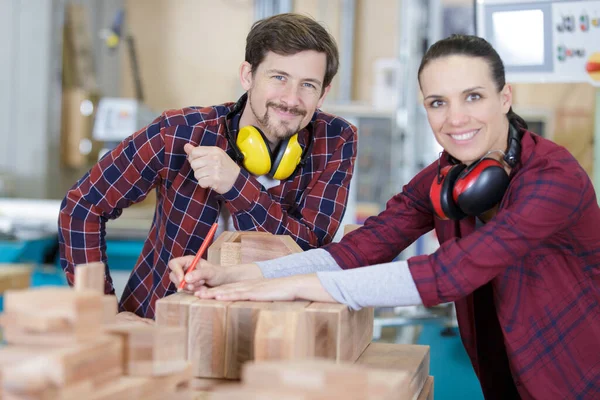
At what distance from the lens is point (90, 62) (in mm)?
6062

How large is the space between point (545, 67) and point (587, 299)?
1525 mm

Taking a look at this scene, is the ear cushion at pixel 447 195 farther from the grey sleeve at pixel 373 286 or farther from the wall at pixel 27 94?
the wall at pixel 27 94

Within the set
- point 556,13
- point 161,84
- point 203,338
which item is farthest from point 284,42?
point 161,84

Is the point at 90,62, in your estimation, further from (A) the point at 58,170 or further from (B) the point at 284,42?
(B) the point at 284,42

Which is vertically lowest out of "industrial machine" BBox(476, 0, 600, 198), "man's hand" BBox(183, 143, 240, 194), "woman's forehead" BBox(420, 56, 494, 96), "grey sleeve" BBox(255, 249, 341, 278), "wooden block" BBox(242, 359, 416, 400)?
"wooden block" BBox(242, 359, 416, 400)

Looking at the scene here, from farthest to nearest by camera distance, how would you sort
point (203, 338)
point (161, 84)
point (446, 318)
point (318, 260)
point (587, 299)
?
point (161, 84)
point (446, 318)
point (318, 260)
point (587, 299)
point (203, 338)

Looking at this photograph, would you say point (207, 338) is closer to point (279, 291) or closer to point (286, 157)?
point (279, 291)

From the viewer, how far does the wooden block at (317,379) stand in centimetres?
65

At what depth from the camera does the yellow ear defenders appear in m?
1.69

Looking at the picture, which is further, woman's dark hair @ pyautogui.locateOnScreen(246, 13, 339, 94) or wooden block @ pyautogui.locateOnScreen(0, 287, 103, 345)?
woman's dark hair @ pyautogui.locateOnScreen(246, 13, 339, 94)

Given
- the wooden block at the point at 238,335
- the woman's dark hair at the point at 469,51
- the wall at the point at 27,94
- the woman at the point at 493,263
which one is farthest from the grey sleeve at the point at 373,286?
the wall at the point at 27,94

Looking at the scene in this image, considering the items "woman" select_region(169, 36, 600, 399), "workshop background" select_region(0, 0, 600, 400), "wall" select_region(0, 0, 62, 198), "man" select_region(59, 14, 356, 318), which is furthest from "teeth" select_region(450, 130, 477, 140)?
"wall" select_region(0, 0, 62, 198)

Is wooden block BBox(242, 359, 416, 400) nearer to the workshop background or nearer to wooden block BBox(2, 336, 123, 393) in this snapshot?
wooden block BBox(2, 336, 123, 393)

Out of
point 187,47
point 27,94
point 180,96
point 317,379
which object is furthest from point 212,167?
point 187,47
